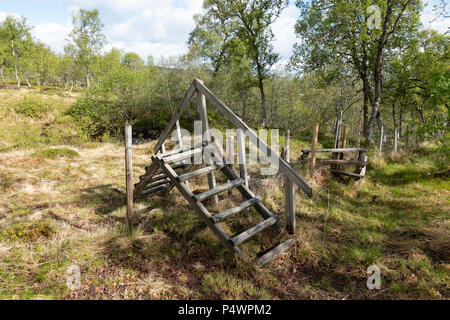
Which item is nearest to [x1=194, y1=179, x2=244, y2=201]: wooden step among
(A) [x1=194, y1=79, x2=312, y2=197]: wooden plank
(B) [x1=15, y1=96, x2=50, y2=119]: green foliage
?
(A) [x1=194, y1=79, x2=312, y2=197]: wooden plank

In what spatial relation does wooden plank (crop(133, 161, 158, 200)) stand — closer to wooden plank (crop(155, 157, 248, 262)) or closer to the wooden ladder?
the wooden ladder

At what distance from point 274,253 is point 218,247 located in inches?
38.6

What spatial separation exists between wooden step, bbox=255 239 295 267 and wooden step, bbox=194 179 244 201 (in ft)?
4.30

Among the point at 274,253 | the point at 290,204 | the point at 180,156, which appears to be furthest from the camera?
the point at 180,156

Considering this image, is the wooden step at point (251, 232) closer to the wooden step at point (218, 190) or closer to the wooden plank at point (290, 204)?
the wooden plank at point (290, 204)

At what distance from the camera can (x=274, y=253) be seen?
3.72 meters

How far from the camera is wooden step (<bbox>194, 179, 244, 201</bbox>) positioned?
4.00 metres

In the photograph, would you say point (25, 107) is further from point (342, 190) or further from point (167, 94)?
point (342, 190)

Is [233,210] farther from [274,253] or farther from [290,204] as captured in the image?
[290,204]

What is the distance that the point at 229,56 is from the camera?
22.8 metres

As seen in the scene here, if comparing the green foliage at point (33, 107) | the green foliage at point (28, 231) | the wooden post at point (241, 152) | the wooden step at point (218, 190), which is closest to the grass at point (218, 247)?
the green foliage at point (28, 231)

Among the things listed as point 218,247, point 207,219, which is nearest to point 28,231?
point 207,219
